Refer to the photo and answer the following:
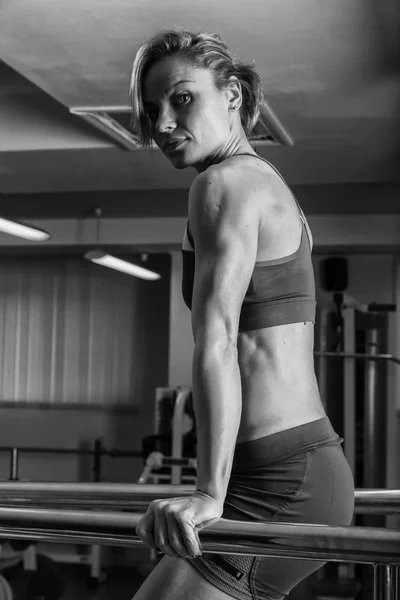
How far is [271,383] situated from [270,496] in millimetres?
155

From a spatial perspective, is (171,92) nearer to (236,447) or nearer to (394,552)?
(236,447)

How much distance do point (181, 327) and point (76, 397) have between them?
1.61m

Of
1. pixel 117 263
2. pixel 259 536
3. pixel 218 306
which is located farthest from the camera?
pixel 117 263

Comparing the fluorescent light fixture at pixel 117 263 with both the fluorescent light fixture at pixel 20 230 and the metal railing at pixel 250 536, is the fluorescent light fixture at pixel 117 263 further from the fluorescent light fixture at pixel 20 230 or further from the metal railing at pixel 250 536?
the metal railing at pixel 250 536

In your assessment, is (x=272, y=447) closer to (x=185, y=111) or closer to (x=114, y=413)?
(x=185, y=111)

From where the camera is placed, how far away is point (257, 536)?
0.97m

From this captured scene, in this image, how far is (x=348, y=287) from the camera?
30.6ft

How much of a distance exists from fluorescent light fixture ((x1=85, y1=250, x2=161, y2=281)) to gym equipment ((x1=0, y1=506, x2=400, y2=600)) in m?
6.46

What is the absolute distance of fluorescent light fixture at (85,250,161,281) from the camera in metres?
7.54

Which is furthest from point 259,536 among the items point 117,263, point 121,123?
point 117,263

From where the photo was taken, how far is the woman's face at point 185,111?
49.4 inches

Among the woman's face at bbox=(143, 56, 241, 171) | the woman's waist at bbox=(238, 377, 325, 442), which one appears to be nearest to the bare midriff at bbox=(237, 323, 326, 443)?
the woman's waist at bbox=(238, 377, 325, 442)

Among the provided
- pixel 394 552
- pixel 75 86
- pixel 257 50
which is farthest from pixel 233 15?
pixel 394 552

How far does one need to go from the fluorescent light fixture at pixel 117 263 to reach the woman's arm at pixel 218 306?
6.37 m
